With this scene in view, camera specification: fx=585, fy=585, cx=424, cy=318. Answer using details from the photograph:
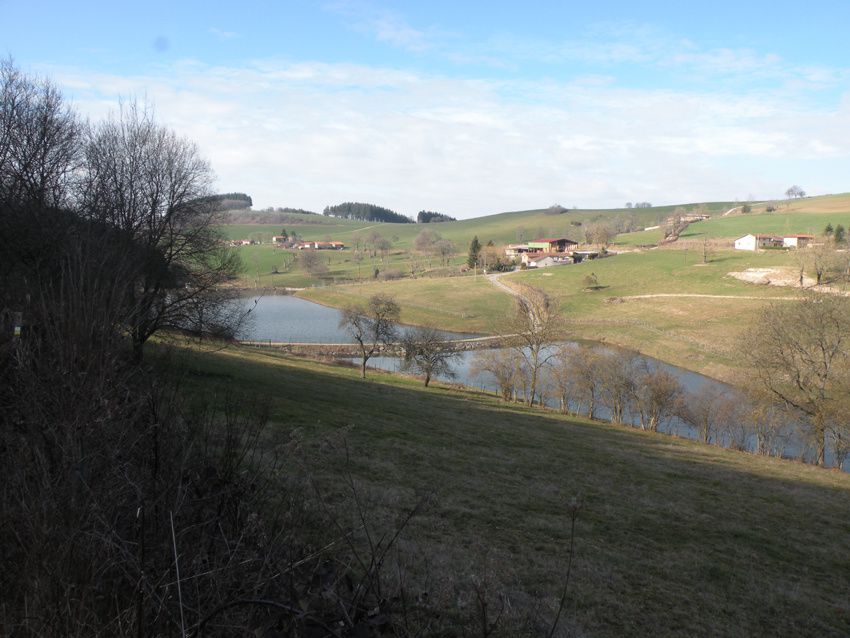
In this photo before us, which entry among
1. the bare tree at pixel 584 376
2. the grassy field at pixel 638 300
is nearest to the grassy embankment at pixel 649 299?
the grassy field at pixel 638 300

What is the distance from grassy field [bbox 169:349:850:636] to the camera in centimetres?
790

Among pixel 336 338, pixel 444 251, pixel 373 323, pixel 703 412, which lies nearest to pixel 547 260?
pixel 444 251

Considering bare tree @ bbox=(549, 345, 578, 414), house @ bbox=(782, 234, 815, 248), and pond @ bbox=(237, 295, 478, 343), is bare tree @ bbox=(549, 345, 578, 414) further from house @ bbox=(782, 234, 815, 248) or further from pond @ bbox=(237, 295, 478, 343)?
house @ bbox=(782, 234, 815, 248)

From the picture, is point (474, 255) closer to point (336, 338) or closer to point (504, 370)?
point (336, 338)

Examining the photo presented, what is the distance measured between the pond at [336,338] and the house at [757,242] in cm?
6274

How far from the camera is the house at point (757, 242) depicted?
345 feet

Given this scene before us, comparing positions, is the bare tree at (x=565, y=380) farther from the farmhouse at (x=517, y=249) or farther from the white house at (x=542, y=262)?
the farmhouse at (x=517, y=249)

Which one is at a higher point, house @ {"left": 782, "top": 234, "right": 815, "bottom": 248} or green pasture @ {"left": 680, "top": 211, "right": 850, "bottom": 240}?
green pasture @ {"left": 680, "top": 211, "right": 850, "bottom": 240}

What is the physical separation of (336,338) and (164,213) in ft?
138

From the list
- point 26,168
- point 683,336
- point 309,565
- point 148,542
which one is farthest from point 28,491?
point 683,336

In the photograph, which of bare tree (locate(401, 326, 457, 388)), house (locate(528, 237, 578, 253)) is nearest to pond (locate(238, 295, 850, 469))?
bare tree (locate(401, 326, 457, 388))

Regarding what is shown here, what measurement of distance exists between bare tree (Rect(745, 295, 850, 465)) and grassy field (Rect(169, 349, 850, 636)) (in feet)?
14.5

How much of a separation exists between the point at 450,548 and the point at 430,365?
33.9 meters

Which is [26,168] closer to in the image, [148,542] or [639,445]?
[148,542]
